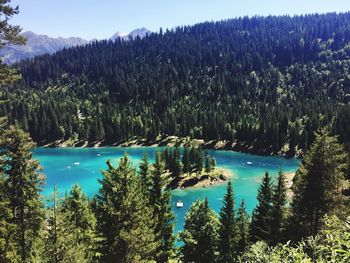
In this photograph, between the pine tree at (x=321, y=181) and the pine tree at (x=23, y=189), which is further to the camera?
the pine tree at (x=321, y=181)

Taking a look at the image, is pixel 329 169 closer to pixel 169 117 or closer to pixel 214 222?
pixel 214 222

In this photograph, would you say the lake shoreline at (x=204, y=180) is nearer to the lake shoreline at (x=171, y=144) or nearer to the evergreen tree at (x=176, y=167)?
the evergreen tree at (x=176, y=167)

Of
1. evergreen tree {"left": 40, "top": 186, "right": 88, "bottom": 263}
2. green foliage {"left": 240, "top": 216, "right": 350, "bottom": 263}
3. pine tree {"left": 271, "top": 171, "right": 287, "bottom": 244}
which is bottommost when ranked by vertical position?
pine tree {"left": 271, "top": 171, "right": 287, "bottom": 244}

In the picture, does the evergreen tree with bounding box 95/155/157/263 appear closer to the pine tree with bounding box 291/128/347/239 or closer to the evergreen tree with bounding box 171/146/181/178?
the pine tree with bounding box 291/128/347/239

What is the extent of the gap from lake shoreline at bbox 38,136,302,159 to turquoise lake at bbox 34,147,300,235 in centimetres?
543

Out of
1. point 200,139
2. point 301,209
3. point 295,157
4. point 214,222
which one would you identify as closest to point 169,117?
point 200,139

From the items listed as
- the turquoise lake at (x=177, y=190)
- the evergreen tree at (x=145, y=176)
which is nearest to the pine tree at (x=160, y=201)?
the evergreen tree at (x=145, y=176)

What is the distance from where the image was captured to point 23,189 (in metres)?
25.3

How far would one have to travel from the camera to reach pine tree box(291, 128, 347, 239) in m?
29.6

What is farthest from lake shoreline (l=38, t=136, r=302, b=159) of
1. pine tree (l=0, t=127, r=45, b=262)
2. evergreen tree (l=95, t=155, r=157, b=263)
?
pine tree (l=0, t=127, r=45, b=262)

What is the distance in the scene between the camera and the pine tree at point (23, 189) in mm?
24906

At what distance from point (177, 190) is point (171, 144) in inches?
2939

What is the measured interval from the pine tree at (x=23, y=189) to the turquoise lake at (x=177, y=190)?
175 feet

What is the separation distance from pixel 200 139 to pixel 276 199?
142 m
